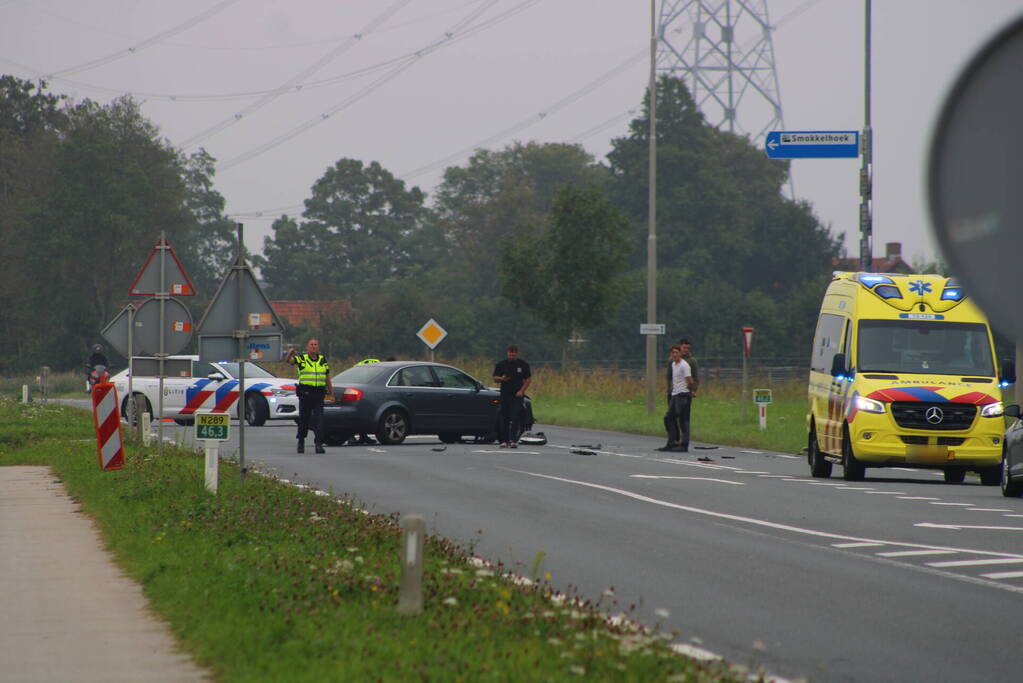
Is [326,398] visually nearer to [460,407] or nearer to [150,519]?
[460,407]

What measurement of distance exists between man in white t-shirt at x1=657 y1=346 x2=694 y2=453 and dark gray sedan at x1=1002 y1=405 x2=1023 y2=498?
330 inches

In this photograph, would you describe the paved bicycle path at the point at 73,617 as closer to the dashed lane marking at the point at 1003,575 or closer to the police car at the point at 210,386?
the dashed lane marking at the point at 1003,575

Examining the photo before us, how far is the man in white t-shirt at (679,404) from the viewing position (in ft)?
85.8

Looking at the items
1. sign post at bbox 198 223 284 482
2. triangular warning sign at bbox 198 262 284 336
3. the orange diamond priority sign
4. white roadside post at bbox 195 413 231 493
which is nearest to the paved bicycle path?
white roadside post at bbox 195 413 231 493

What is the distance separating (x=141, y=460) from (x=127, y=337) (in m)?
3.67

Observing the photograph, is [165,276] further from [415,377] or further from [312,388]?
[415,377]

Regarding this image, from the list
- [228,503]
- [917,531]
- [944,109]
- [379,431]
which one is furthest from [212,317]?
Answer: [944,109]

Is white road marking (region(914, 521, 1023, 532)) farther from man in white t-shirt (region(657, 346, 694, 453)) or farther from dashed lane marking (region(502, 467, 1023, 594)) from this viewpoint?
man in white t-shirt (region(657, 346, 694, 453))

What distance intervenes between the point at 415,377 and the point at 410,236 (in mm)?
84151

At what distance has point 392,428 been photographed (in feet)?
89.1

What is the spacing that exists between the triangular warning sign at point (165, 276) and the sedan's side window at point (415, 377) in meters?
7.19

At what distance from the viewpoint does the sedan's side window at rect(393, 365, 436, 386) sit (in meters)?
27.2

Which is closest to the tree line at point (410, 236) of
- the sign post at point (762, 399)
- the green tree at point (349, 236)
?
the green tree at point (349, 236)

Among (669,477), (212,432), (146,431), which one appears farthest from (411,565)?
(146,431)
